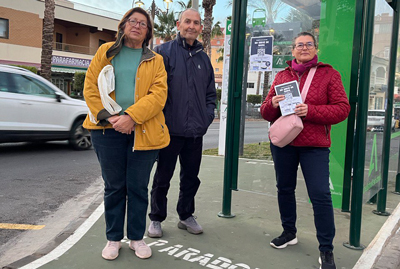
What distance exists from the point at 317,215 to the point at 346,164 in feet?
2.53

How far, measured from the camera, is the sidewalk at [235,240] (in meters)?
3.06

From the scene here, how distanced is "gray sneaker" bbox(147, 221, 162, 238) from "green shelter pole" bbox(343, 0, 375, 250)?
181 centimetres

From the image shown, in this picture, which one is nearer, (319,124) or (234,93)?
(319,124)

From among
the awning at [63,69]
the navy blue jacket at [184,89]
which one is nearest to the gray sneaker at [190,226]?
the navy blue jacket at [184,89]

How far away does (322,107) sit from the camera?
116 inches

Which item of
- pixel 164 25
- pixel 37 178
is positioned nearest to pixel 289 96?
pixel 37 178

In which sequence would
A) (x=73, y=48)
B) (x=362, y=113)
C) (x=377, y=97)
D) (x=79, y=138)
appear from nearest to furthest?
(x=362, y=113) → (x=377, y=97) → (x=79, y=138) → (x=73, y=48)

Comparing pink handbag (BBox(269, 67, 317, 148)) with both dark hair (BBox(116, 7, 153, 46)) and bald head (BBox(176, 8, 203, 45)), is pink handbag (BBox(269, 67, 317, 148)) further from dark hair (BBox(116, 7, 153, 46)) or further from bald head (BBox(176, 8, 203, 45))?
dark hair (BBox(116, 7, 153, 46))

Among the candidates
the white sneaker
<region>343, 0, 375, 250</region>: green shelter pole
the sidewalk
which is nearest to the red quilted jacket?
<region>343, 0, 375, 250</region>: green shelter pole

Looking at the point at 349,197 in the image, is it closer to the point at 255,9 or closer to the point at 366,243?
the point at 366,243

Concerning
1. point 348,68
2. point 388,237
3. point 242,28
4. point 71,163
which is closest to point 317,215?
point 388,237

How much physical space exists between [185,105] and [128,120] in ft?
2.36

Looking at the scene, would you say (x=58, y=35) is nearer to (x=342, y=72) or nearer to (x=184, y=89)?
(x=184, y=89)

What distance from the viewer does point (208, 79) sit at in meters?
3.63
